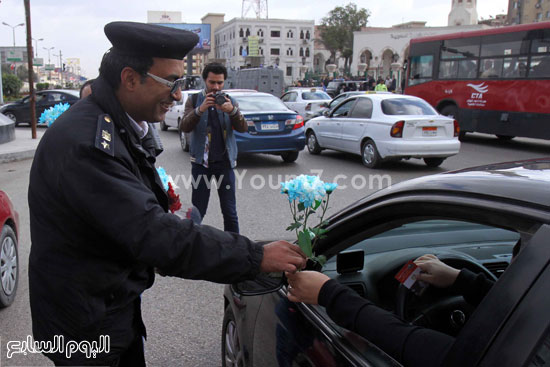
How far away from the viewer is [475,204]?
1516mm

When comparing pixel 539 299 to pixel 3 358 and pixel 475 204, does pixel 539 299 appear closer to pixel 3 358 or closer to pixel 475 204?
pixel 475 204

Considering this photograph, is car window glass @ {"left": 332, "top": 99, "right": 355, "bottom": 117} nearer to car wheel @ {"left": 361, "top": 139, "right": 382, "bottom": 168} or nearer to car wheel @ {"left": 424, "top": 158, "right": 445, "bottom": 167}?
car wheel @ {"left": 361, "top": 139, "right": 382, "bottom": 168}

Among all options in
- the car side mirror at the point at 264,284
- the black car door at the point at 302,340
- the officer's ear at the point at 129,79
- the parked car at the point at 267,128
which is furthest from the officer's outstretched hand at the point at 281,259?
the parked car at the point at 267,128

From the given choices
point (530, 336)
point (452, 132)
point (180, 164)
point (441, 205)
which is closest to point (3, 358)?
point (441, 205)

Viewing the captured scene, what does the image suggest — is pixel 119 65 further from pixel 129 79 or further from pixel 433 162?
pixel 433 162

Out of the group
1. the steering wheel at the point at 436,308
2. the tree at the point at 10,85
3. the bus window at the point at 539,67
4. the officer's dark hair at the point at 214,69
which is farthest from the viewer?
the tree at the point at 10,85

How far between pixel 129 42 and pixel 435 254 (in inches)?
67.5

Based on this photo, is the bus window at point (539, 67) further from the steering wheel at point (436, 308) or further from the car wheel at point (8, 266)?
the car wheel at point (8, 266)

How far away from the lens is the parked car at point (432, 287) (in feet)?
3.99

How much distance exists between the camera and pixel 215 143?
517 cm

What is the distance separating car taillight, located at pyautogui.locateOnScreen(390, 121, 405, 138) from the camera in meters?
10.4

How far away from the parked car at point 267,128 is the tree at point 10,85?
39765 millimetres
